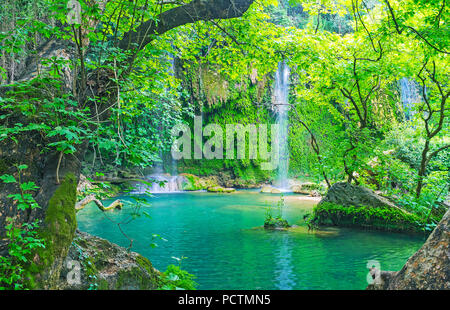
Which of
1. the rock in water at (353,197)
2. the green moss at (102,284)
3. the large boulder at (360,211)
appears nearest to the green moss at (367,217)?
the large boulder at (360,211)

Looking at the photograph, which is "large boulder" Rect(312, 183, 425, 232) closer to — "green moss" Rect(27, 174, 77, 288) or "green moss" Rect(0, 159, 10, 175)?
"green moss" Rect(27, 174, 77, 288)

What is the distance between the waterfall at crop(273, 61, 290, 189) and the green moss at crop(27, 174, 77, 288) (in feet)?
74.3

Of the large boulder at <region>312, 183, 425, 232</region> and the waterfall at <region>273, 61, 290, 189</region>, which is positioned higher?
the waterfall at <region>273, 61, 290, 189</region>

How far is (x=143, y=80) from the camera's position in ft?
13.1

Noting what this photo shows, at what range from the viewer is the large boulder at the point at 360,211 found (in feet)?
29.0

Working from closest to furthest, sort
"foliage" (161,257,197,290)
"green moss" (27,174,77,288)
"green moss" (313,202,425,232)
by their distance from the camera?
"green moss" (27,174,77,288)
"foliage" (161,257,197,290)
"green moss" (313,202,425,232)

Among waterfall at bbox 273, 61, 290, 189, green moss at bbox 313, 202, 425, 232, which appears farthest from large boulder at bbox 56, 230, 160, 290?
waterfall at bbox 273, 61, 290, 189

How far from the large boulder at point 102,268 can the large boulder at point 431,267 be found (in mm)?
2628

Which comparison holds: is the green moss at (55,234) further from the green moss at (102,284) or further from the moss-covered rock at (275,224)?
the moss-covered rock at (275,224)

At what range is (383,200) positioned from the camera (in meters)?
9.02

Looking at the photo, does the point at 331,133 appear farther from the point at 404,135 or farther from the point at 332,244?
the point at 404,135

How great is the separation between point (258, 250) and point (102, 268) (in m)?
4.45

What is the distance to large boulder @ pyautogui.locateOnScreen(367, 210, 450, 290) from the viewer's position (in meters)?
2.36

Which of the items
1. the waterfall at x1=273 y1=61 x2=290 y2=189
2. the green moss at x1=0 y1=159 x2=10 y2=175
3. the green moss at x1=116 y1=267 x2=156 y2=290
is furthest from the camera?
the waterfall at x1=273 y1=61 x2=290 y2=189
